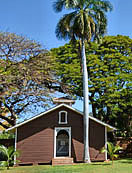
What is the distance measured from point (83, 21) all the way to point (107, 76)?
7262 millimetres

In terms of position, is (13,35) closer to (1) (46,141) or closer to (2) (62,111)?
(2) (62,111)

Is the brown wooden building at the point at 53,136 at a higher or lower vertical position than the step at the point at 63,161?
higher

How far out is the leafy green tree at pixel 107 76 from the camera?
854 inches

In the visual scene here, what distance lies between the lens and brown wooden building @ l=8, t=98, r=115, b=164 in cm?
1692

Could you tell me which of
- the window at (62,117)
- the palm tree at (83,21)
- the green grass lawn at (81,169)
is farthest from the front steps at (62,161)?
the palm tree at (83,21)

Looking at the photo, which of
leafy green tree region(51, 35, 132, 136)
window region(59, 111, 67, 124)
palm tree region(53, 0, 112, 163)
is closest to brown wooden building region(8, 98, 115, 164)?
window region(59, 111, 67, 124)

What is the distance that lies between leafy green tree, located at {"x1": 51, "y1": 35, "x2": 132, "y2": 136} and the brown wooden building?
14.6 feet

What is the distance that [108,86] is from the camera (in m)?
21.6

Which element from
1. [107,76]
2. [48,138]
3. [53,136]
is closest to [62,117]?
[53,136]

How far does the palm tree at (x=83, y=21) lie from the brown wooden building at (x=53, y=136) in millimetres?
2102

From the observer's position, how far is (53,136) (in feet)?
56.7

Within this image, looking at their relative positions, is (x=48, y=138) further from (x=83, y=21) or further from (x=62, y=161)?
(x=83, y=21)

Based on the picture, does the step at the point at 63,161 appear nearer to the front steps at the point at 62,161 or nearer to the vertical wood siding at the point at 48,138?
the front steps at the point at 62,161

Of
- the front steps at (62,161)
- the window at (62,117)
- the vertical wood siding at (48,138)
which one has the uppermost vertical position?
the window at (62,117)
